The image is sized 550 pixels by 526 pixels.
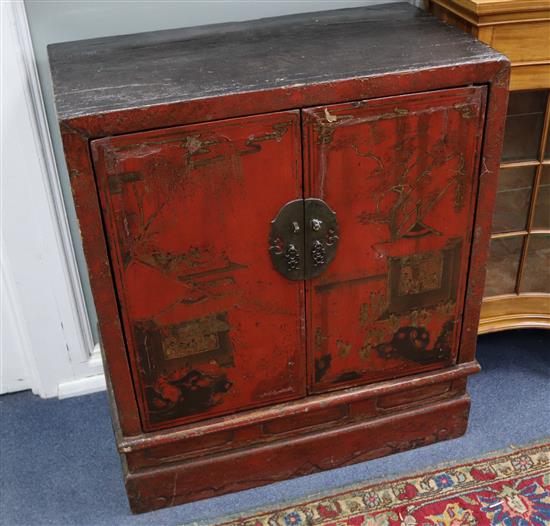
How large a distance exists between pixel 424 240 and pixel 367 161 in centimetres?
29

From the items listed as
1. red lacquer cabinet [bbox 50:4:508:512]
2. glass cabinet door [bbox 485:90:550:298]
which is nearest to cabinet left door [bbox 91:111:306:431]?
red lacquer cabinet [bbox 50:4:508:512]

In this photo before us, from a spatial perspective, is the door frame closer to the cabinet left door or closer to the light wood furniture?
the cabinet left door

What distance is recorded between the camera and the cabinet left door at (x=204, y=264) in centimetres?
160

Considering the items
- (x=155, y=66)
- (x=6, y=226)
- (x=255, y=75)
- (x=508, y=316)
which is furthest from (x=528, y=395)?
(x=6, y=226)

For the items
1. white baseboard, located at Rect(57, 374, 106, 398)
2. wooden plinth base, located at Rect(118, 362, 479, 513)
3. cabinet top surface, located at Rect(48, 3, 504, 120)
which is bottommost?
white baseboard, located at Rect(57, 374, 106, 398)

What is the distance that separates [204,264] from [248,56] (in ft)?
1.67

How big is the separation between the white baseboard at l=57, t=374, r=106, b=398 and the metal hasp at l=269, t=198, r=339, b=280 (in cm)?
95

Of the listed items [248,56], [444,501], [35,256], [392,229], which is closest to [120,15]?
[248,56]

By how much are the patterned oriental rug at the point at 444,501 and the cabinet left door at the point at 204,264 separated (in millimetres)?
327

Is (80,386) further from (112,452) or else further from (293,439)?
(293,439)

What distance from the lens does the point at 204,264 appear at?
1747 mm

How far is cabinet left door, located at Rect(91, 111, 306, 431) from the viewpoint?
1604 millimetres

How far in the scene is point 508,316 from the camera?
7.57 feet

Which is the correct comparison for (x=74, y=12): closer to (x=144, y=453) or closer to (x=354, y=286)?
(x=354, y=286)
